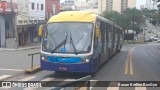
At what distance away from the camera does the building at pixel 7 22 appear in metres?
46.0

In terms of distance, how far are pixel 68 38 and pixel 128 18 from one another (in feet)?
279

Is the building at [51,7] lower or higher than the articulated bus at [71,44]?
higher

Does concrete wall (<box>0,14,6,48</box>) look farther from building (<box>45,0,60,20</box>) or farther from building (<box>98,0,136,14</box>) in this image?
building (<box>98,0,136,14</box>)

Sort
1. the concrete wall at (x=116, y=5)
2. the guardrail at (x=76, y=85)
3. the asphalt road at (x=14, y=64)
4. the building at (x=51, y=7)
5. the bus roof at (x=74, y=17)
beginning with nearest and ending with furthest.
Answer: the guardrail at (x=76, y=85) → the bus roof at (x=74, y=17) → the asphalt road at (x=14, y=64) → the building at (x=51, y=7) → the concrete wall at (x=116, y=5)

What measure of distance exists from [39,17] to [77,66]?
4394 centimetres

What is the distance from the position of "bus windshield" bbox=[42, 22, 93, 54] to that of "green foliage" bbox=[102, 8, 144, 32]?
3202 inches

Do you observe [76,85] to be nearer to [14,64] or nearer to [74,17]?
[74,17]

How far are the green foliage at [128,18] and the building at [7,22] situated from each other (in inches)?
2000

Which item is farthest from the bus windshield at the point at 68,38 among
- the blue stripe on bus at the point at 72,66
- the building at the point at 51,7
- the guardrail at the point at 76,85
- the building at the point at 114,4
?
the building at the point at 114,4

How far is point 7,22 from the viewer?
161ft

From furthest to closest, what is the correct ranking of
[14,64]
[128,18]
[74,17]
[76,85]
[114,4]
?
[114,4] < [128,18] < [14,64] < [74,17] < [76,85]

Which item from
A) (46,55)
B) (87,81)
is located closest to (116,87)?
(46,55)

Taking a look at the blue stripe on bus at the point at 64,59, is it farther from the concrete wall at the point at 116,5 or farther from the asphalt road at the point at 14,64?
the concrete wall at the point at 116,5

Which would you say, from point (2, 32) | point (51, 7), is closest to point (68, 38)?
point (2, 32)
